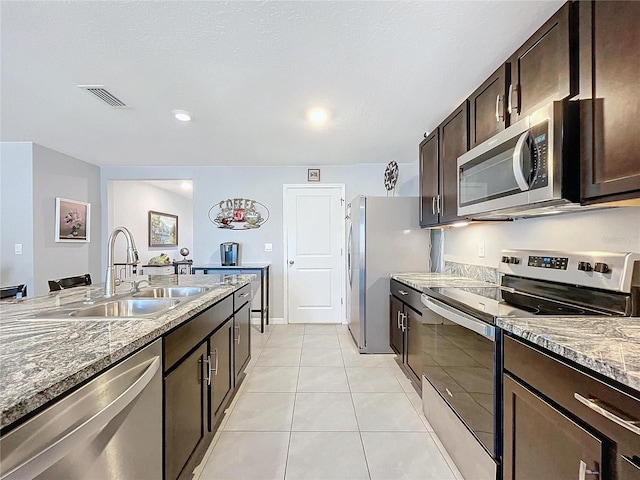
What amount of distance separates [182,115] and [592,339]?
2974mm

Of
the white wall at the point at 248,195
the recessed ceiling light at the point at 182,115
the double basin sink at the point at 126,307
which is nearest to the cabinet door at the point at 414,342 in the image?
the double basin sink at the point at 126,307

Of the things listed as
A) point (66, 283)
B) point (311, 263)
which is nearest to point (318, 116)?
point (311, 263)

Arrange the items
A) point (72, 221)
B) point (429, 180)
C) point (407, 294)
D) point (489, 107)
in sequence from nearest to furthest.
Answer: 1. point (489, 107)
2. point (407, 294)
3. point (429, 180)
4. point (72, 221)

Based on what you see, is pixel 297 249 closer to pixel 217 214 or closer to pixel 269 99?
pixel 217 214

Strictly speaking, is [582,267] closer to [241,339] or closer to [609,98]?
[609,98]

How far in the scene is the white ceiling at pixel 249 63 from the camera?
1.48 m

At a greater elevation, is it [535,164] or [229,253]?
[535,164]

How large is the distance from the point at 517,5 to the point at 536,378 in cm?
158

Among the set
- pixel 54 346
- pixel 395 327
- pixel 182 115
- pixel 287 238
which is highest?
pixel 182 115

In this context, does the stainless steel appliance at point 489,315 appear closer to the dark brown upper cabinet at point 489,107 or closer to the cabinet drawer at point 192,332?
the dark brown upper cabinet at point 489,107

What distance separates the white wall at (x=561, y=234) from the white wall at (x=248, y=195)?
216 centimetres

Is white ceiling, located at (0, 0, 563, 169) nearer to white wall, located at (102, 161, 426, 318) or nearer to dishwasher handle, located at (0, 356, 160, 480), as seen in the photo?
white wall, located at (102, 161, 426, 318)

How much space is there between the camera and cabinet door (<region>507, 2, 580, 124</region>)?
1.29 m

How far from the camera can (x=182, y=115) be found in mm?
2664
